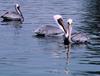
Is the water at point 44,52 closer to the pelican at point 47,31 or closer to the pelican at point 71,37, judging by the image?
the pelican at point 71,37

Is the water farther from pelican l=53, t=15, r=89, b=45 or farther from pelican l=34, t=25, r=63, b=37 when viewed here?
pelican l=34, t=25, r=63, b=37

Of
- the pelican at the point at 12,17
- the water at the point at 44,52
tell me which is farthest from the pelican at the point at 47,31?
the pelican at the point at 12,17

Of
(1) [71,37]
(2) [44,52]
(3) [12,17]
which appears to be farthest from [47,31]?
(3) [12,17]

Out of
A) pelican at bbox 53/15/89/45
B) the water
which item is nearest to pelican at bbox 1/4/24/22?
the water

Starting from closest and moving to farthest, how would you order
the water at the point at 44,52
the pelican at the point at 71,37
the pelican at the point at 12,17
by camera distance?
the water at the point at 44,52 < the pelican at the point at 71,37 < the pelican at the point at 12,17

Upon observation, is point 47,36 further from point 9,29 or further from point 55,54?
point 55,54

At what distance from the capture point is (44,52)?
2053 centimetres

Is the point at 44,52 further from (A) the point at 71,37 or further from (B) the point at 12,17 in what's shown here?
(B) the point at 12,17

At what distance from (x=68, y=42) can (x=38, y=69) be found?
229 inches

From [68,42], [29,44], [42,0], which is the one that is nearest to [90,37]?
[68,42]

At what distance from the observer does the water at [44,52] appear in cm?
1720

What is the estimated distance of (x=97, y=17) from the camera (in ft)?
107

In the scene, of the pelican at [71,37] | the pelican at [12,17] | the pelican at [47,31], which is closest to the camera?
the pelican at [71,37]

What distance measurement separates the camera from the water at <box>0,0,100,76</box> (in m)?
17.2
